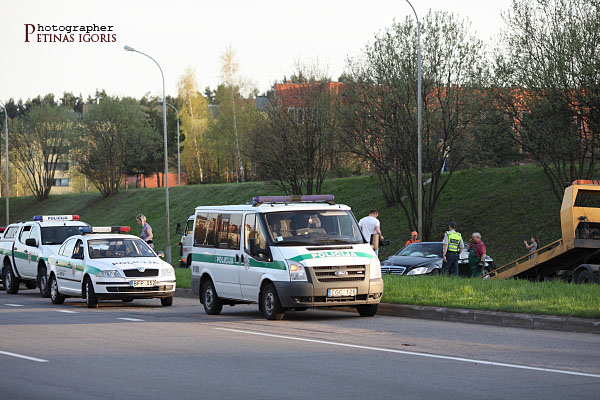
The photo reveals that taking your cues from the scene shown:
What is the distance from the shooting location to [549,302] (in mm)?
15758

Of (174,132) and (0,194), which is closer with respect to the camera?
(174,132)

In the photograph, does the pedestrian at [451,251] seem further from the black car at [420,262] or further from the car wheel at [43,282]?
the car wheel at [43,282]

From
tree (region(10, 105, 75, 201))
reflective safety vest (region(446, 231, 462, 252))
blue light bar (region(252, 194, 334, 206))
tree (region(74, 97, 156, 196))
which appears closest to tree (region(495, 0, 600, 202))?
reflective safety vest (region(446, 231, 462, 252))

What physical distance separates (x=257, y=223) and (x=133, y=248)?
5.43m

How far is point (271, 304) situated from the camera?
16359 millimetres

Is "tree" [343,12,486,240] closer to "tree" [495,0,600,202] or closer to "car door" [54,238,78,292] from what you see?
"tree" [495,0,600,202]

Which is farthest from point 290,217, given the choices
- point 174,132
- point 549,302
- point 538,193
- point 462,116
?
point 174,132

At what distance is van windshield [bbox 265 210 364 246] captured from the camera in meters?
16.5

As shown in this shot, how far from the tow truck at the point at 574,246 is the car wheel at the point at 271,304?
8.20 m

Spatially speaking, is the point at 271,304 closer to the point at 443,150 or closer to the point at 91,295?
the point at 91,295

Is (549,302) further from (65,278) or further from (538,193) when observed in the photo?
(538,193)

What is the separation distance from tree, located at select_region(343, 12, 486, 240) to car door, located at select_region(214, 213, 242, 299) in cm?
1895

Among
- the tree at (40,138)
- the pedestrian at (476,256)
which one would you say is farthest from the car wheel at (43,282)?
the tree at (40,138)

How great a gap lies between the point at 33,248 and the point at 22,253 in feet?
2.80
